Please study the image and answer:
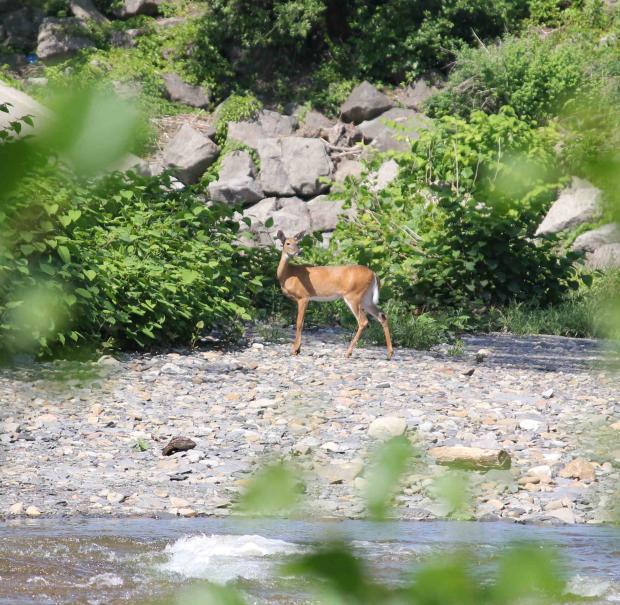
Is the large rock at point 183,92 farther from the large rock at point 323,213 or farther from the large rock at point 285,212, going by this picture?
the large rock at point 323,213

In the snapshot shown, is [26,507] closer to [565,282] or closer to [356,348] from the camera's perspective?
[356,348]

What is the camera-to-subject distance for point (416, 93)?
62.8 ft

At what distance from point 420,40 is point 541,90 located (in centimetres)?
287

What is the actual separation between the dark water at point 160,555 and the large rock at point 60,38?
15807mm

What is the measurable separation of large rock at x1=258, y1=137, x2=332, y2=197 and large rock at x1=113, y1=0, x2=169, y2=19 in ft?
17.1

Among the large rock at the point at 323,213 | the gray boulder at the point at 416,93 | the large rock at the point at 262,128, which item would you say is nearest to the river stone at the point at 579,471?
the large rock at the point at 323,213

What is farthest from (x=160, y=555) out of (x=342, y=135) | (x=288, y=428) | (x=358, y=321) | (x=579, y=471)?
(x=342, y=135)

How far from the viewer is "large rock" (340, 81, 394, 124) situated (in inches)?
731

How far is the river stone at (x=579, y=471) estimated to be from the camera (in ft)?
17.7

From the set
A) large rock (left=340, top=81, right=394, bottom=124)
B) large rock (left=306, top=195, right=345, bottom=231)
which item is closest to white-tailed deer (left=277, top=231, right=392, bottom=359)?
large rock (left=306, top=195, right=345, bottom=231)

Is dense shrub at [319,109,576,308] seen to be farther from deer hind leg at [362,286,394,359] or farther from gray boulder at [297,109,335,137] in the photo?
gray boulder at [297,109,335,137]

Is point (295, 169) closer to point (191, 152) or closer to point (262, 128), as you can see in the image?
point (262, 128)

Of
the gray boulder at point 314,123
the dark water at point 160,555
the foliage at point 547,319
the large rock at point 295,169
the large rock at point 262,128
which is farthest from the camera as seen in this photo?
the gray boulder at point 314,123

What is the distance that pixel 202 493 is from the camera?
16.6ft
